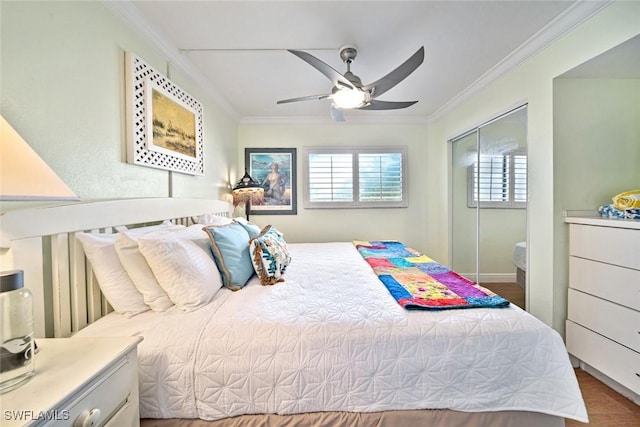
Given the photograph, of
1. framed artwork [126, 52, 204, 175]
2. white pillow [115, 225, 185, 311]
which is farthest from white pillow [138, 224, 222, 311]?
framed artwork [126, 52, 204, 175]

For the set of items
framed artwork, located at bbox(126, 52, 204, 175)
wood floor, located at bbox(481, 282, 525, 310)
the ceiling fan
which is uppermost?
the ceiling fan

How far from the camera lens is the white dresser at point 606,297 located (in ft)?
5.15

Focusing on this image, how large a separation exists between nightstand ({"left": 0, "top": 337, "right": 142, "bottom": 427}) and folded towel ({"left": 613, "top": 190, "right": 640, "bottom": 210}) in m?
2.92

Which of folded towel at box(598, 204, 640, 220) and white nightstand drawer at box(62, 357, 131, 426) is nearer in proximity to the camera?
white nightstand drawer at box(62, 357, 131, 426)

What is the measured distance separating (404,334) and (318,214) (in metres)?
2.82

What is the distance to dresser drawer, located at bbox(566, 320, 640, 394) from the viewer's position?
1570 millimetres

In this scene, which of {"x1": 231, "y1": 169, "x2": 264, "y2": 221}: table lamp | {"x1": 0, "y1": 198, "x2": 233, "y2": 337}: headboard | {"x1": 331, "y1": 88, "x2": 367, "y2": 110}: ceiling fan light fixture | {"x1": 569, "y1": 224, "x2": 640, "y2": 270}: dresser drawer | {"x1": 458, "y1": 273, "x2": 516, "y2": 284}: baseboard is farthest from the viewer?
{"x1": 231, "y1": 169, "x2": 264, "y2": 221}: table lamp

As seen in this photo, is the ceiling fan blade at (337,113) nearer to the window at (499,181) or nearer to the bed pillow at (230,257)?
the bed pillow at (230,257)

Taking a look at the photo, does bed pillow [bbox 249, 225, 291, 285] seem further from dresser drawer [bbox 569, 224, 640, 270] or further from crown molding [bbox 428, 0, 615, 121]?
crown molding [bbox 428, 0, 615, 121]

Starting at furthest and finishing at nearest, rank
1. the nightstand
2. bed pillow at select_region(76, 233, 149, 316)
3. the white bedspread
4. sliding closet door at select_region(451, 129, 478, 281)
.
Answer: sliding closet door at select_region(451, 129, 478, 281) → bed pillow at select_region(76, 233, 149, 316) → the white bedspread → the nightstand

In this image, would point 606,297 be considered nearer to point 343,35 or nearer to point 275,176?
point 343,35

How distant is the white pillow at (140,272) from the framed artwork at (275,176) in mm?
2558

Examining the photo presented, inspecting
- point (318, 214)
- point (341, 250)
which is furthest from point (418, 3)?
point (318, 214)

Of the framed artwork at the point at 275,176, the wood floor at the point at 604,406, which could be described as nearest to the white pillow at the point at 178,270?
the wood floor at the point at 604,406
